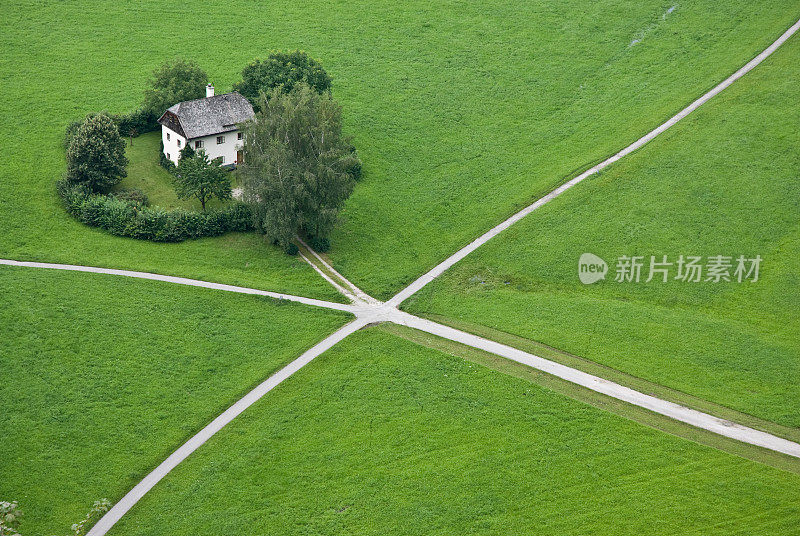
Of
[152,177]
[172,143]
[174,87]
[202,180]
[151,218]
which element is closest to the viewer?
[151,218]

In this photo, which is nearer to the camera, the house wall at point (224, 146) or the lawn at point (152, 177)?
the lawn at point (152, 177)

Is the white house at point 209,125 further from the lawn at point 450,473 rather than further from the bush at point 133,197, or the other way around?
the lawn at point 450,473

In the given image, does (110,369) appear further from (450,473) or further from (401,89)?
(401,89)

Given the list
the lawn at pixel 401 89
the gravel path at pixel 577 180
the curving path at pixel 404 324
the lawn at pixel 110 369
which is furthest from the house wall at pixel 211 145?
the gravel path at pixel 577 180

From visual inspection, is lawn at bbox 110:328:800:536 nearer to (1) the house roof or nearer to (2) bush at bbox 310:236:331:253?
(2) bush at bbox 310:236:331:253

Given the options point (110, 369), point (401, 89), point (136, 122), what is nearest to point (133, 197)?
point (136, 122)

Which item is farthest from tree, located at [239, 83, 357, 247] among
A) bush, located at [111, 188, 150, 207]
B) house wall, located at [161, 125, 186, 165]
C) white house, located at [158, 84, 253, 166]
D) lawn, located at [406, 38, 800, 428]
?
lawn, located at [406, 38, 800, 428]
